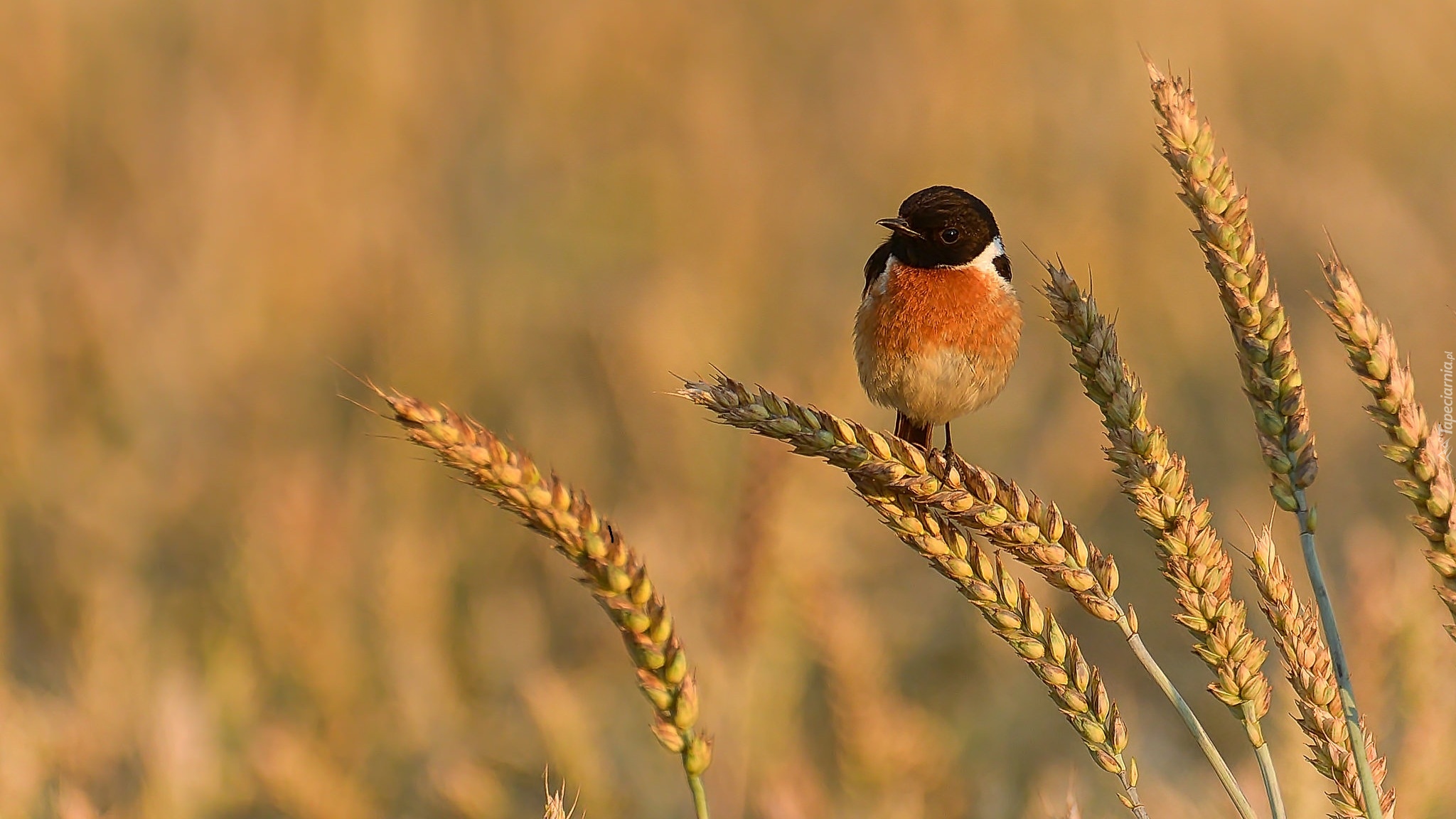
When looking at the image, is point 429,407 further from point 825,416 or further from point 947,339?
point 947,339

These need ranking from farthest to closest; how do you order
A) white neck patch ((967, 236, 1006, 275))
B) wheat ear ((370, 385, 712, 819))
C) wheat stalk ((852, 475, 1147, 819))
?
white neck patch ((967, 236, 1006, 275)) → wheat stalk ((852, 475, 1147, 819)) → wheat ear ((370, 385, 712, 819))

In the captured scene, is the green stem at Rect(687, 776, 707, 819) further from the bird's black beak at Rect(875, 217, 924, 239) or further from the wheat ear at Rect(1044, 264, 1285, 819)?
the bird's black beak at Rect(875, 217, 924, 239)

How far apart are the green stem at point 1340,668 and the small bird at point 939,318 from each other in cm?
133

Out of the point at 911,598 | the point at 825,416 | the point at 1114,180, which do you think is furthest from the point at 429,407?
the point at 1114,180

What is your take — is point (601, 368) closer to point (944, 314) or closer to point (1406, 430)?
point (944, 314)

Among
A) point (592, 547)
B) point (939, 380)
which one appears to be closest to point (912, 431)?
point (939, 380)

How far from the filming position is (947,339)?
292cm

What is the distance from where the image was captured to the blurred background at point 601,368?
3.16 m

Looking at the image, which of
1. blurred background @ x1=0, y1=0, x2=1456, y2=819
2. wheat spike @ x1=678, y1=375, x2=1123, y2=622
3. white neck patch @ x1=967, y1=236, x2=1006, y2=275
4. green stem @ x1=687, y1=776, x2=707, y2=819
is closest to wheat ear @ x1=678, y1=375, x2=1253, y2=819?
wheat spike @ x1=678, y1=375, x2=1123, y2=622

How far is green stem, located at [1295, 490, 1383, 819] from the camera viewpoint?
148 cm

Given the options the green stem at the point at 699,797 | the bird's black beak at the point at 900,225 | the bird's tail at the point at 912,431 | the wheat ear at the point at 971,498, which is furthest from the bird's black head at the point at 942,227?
the green stem at the point at 699,797

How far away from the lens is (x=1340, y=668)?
156cm

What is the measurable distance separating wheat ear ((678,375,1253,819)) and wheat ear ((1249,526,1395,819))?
10 cm

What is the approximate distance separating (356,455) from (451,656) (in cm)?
121
